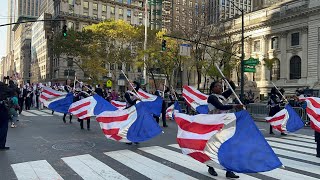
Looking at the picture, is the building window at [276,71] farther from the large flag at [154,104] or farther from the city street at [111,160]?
the city street at [111,160]

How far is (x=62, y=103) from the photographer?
16.8m

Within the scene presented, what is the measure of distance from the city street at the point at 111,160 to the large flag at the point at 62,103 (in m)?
4.44

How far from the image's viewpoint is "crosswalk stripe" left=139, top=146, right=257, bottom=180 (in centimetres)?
717

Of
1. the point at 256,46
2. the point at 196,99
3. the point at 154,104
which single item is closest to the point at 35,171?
the point at 154,104

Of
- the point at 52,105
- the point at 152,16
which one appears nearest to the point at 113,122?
the point at 52,105

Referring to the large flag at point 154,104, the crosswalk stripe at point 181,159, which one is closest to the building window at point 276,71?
the large flag at point 154,104

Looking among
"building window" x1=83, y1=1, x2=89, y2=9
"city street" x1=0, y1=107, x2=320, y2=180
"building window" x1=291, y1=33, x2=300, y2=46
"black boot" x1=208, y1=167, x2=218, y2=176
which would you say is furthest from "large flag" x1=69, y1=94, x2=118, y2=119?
"building window" x1=83, y1=1, x2=89, y2=9

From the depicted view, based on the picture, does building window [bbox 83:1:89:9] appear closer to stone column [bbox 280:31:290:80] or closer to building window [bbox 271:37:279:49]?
building window [bbox 271:37:279:49]

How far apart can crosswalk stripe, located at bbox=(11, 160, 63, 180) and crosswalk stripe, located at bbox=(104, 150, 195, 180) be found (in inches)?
64.3

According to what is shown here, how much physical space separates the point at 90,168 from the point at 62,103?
395 inches

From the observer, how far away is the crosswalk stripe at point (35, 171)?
6.55 m

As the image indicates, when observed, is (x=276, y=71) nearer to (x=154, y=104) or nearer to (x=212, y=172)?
(x=154, y=104)

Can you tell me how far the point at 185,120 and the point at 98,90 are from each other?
7.87 meters

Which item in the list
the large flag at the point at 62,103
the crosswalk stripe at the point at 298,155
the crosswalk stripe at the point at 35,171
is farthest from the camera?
the large flag at the point at 62,103
